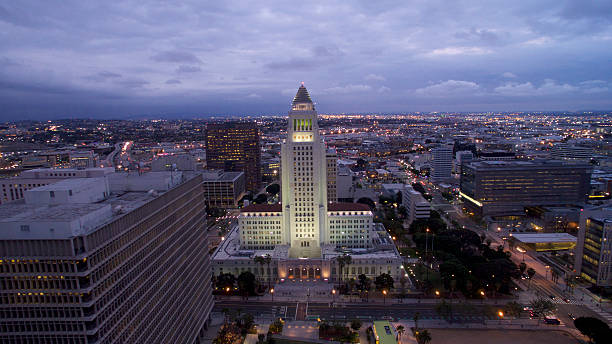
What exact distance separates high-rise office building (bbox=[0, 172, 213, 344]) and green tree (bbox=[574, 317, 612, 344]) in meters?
82.4

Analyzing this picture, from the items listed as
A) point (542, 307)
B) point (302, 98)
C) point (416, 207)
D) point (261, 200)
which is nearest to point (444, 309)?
point (542, 307)

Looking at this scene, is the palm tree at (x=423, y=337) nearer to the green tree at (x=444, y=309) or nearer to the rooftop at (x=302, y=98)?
the green tree at (x=444, y=309)

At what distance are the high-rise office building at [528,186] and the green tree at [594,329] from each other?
92730 millimetres

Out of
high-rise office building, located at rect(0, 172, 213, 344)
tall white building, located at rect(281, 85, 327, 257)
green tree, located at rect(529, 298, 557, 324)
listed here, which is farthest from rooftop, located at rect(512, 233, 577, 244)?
high-rise office building, located at rect(0, 172, 213, 344)

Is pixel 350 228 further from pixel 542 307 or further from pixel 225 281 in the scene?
pixel 542 307

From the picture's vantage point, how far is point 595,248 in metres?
100

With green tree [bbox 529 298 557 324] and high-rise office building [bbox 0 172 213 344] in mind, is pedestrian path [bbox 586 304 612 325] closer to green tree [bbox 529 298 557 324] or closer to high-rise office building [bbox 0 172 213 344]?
green tree [bbox 529 298 557 324]

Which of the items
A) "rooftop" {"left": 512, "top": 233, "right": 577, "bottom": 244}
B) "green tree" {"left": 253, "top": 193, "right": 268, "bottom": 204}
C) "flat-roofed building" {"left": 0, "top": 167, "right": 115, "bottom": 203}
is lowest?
"rooftop" {"left": 512, "top": 233, "right": 577, "bottom": 244}

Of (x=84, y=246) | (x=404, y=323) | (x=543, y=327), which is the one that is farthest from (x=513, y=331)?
(x=84, y=246)

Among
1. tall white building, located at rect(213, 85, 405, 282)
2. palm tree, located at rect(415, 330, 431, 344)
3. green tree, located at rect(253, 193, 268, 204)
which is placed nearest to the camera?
palm tree, located at rect(415, 330, 431, 344)

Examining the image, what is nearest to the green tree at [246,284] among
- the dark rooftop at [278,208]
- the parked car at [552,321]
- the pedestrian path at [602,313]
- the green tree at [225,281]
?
the green tree at [225,281]

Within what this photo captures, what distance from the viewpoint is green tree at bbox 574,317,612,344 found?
72.0m

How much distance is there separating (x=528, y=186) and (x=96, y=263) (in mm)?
176112

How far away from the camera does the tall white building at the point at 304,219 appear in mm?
121562
